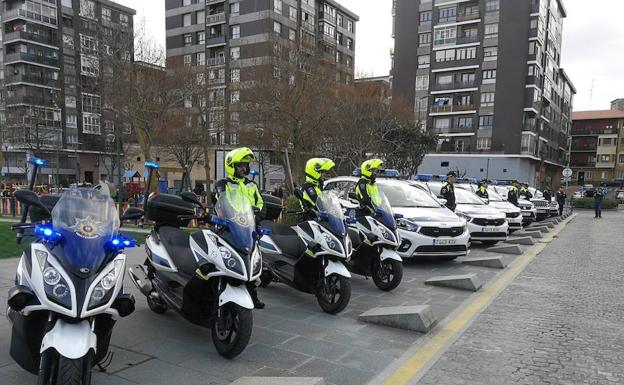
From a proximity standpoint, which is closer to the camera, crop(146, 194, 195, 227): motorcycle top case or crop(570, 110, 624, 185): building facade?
crop(146, 194, 195, 227): motorcycle top case

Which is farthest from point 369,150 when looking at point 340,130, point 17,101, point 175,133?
point 17,101

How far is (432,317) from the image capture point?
5070 millimetres

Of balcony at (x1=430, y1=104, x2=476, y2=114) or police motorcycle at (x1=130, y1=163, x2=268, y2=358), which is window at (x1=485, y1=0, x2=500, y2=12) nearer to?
balcony at (x1=430, y1=104, x2=476, y2=114)

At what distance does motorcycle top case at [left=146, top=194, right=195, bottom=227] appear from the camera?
5.04 meters

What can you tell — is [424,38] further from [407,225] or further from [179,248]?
[179,248]

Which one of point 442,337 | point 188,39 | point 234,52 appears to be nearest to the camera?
point 442,337

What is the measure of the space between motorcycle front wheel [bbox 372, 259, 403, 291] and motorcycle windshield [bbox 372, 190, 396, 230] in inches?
20.6

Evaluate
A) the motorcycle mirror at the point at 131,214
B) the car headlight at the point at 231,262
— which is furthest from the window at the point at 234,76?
the car headlight at the point at 231,262

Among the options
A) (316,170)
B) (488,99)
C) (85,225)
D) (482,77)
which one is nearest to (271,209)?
(316,170)

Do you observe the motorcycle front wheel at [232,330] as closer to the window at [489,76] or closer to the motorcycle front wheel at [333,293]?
the motorcycle front wheel at [333,293]

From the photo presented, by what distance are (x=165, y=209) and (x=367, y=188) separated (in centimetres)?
325

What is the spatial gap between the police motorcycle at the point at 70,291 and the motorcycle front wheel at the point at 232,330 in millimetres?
990

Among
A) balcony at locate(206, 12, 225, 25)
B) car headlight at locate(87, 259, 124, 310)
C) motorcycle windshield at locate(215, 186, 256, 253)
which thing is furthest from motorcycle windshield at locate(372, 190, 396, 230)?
balcony at locate(206, 12, 225, 25)

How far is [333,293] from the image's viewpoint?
5.46 meters
